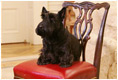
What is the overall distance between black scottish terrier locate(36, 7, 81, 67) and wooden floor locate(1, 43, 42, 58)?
9.04 ft

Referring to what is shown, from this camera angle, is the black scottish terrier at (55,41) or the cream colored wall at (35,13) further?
the cream colored wall at (35,13)

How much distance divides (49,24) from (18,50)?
3.47m

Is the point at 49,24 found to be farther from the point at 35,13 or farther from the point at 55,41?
the point at 35,13

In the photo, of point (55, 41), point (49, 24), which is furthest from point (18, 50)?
point (49, 24)

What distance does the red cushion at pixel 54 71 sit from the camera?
1949 millimetres

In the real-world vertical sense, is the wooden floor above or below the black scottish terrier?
below

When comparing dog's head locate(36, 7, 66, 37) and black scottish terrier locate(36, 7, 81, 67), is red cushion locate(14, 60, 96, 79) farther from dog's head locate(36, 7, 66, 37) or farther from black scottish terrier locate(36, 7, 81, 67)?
dog's head locate(36, 7, 66, 37)

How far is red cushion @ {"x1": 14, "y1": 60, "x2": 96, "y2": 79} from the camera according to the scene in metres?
1.95

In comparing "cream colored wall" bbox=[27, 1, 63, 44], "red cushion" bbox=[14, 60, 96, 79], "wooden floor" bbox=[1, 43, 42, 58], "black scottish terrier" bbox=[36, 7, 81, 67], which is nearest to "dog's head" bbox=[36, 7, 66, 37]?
"black scottish terrier" bbox=[36, 7, 81, 67]

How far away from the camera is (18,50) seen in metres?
5.25

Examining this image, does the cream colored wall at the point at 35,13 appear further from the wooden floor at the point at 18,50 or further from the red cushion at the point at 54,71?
the red cushion at the point at 54,71

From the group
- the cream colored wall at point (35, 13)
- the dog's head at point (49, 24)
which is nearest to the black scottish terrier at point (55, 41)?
the dog's head at point (49, 24)

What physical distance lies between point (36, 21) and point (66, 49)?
3904mm

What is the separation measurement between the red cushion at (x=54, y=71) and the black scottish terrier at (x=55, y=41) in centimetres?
6
